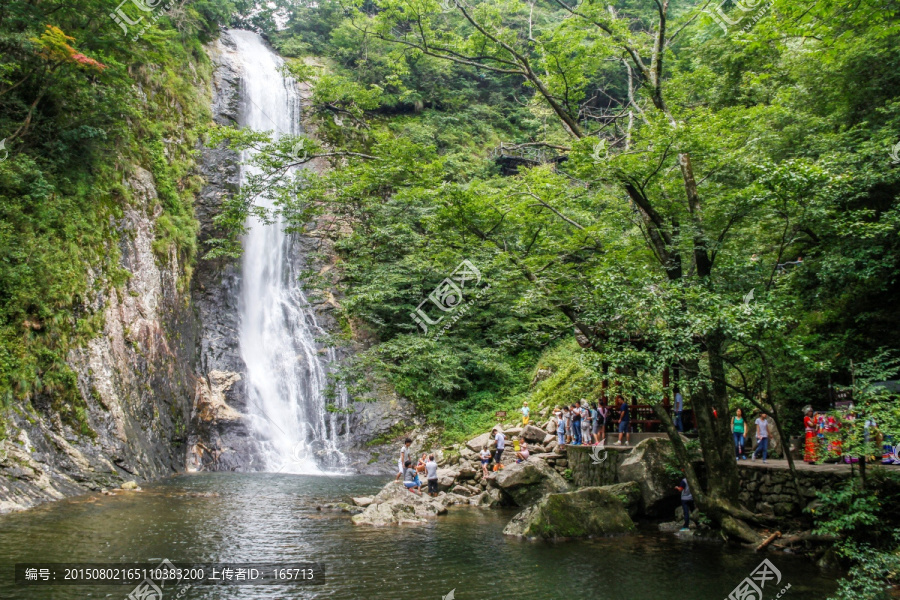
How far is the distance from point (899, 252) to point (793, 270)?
1716mm

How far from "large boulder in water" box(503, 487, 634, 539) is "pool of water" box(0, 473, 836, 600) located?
1.13 ft

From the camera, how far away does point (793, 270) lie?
1118cm

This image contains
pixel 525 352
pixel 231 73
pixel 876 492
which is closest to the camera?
pixel 876 492

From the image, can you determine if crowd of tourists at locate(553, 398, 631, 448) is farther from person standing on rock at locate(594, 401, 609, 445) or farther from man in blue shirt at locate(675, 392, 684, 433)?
man in blue shirt at locate(675, 392, 684, 433)

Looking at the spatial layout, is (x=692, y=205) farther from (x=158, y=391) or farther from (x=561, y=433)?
(x=158, y=391)

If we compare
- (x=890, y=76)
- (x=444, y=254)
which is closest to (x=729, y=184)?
(x=890, y=76)

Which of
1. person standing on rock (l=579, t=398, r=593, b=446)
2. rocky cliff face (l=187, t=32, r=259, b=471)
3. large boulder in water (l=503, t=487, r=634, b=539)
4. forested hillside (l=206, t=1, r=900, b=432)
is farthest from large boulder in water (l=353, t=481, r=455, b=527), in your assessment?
rocky cliff face (l=187, t=32, r=259, b=471)

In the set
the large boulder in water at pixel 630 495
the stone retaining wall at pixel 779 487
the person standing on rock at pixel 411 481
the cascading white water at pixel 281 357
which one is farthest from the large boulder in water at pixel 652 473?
the cascading white water at pixel 281 357

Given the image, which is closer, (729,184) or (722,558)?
(722,558)

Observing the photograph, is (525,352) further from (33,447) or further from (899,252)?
(33,447)

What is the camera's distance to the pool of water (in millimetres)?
7039

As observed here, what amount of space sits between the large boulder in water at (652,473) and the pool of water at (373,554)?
0.91 metres

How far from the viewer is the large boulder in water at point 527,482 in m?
13.3

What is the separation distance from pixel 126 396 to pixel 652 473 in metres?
13.7
